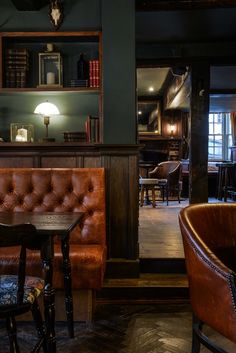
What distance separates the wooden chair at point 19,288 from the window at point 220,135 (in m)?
11.1

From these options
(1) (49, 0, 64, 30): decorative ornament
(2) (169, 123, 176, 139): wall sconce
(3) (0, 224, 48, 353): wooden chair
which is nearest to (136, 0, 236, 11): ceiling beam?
(1) (49, 0, 64, 30): decorative ornament

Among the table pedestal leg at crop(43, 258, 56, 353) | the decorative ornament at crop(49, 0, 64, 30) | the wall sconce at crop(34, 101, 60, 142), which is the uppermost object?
the decorative ornament at crop(49, 0, 64, 30)

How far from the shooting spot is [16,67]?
327 centimetres

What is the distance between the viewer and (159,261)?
3.24 metres

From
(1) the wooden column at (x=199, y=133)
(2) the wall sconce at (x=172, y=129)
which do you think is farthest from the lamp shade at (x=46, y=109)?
(2) the wall sconce at (x=172, y=129)

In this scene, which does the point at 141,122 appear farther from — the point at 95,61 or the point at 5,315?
the point at 5,315

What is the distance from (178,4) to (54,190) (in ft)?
7.09

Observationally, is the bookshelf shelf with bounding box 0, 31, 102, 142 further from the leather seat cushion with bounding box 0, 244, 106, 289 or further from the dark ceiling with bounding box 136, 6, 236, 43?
the dark ceiling with bounding box 136, 6, 236, 43

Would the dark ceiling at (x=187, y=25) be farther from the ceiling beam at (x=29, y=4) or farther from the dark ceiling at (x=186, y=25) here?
the ceiling beam at (x=29, y=4)

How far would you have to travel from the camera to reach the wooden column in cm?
637

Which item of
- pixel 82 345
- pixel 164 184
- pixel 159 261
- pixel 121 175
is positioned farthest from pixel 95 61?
pixel 164 184

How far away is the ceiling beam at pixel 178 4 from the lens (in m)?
3.40

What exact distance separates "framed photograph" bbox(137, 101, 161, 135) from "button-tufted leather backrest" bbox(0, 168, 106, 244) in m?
8.24

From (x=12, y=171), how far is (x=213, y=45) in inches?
181
